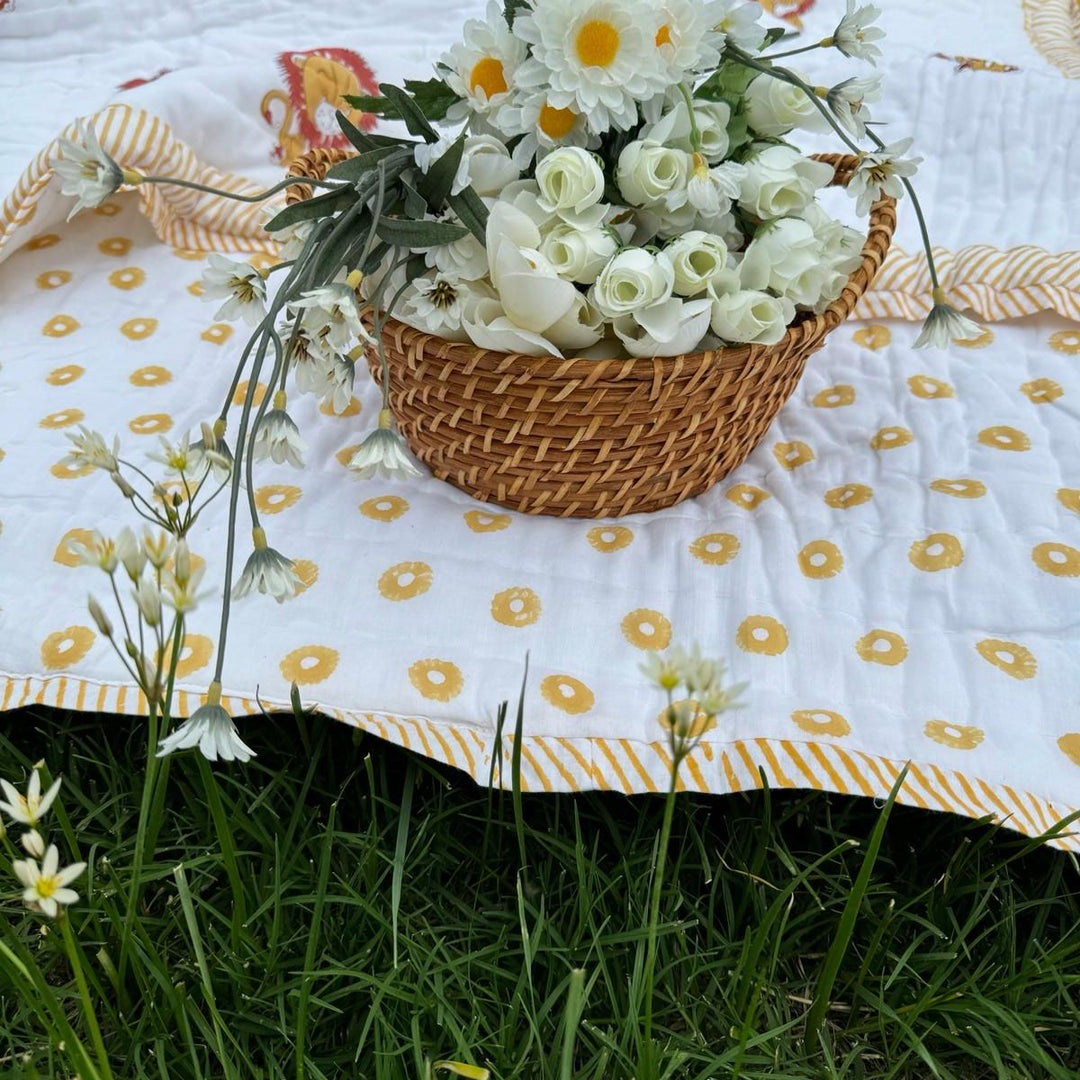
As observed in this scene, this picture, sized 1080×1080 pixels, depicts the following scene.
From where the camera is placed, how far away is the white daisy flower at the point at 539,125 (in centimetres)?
78

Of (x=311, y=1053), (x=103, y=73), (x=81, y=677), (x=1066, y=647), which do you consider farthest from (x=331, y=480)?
(x=103, y=73)

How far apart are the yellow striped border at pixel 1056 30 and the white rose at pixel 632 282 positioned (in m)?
1.23

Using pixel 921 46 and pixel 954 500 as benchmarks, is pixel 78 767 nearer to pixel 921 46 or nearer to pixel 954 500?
pixel 954 500

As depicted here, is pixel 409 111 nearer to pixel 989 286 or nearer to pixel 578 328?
pixel 578 328

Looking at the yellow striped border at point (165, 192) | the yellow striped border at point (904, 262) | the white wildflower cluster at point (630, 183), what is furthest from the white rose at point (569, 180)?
the yellow striped border at point (165, 192)

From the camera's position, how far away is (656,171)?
0.78 meters

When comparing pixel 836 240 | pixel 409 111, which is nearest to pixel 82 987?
pixel 409 111

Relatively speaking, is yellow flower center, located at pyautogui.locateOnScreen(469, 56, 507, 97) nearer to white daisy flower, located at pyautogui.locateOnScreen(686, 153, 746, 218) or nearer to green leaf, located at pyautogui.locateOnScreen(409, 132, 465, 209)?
green leaf, located at pyautogui.locateOnScreen(409, 132, 465, 209)

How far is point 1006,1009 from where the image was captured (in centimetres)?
67

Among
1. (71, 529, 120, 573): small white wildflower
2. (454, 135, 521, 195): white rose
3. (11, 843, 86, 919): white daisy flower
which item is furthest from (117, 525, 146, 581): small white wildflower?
(454, 135, 521, 195): white rose

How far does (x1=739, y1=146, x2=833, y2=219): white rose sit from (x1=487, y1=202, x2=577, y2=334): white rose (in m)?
0.17

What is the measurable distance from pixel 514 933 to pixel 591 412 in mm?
372

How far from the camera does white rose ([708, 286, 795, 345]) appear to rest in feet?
2.60

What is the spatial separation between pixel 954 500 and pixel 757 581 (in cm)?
21
